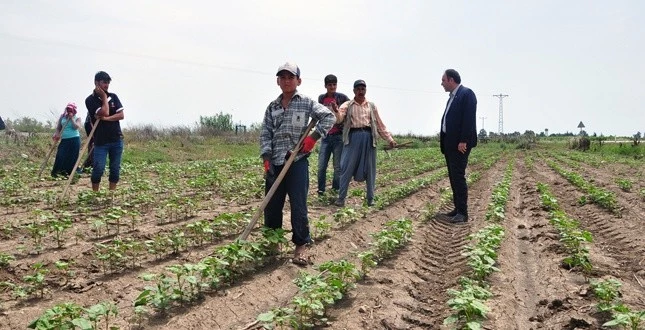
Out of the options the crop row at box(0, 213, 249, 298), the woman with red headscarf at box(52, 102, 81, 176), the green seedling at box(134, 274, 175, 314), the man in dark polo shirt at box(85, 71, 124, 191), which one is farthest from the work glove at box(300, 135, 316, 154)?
the woman with red headscarf at box(52, 102, 81, 176)

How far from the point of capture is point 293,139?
486cm

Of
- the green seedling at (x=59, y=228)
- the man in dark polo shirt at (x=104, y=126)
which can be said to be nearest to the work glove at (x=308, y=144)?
the green seedling at (x=59, y=228)

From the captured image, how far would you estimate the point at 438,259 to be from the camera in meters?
5.16

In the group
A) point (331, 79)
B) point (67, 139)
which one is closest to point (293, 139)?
point (331, 79)

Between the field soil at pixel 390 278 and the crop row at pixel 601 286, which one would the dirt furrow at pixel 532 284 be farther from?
the crop row at pixel 601 286

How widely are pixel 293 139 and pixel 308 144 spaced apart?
9.8 inches

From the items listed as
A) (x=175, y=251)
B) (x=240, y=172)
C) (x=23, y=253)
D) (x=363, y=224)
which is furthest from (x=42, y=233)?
(x=240, y=172)

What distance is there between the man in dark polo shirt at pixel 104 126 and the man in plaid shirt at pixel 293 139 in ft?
12.3

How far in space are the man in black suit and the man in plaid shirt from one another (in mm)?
2813

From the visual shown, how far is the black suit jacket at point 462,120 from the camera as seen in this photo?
22.9ft

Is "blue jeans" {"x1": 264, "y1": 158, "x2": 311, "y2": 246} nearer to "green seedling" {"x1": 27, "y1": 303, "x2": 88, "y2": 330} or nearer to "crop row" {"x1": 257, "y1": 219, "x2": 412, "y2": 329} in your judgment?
"crop row" {"x1": 257, "y1": 219, "x2": 412, "y2": 329}

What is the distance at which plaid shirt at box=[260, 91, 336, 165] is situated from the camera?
4.81m

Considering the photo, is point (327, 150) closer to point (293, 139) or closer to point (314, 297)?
point (293, 139)

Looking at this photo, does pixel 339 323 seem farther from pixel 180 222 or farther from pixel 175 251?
pixel 180 222
